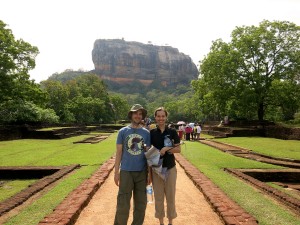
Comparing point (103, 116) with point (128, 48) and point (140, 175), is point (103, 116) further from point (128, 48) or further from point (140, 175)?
point (128, 48)

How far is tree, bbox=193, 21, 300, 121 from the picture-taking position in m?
25.1

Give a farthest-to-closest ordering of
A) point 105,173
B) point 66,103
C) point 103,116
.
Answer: point 103,116
point 66,103
point 105,173

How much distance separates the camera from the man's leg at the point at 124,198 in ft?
12.3

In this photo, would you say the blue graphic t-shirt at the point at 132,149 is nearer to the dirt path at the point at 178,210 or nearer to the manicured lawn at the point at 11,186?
the dirt path at the point at 178,210

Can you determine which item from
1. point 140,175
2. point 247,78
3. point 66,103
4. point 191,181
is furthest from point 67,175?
point 66,103

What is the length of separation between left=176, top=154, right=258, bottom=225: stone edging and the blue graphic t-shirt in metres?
1.54

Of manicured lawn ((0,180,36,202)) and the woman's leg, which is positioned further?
manicured lawn ((0,180,36,202))

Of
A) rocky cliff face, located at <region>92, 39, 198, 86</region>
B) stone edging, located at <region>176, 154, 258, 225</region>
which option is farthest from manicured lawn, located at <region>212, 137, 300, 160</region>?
rocky cliff face, located at <region>92, 39, 198, 86</region>

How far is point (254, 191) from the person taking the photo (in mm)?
6121

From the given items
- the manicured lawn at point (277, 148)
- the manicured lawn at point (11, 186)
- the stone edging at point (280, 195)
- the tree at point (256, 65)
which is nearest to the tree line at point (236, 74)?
the tree at point (256, 65)

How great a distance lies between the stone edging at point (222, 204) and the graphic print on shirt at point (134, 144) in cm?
163

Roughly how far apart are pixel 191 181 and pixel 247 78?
20.6m

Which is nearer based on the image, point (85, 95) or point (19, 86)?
point (19, 86)

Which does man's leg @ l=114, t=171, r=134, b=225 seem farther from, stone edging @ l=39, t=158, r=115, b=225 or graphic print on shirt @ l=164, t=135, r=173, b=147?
stone edging @ l=39, t=158, r=115, b=225
